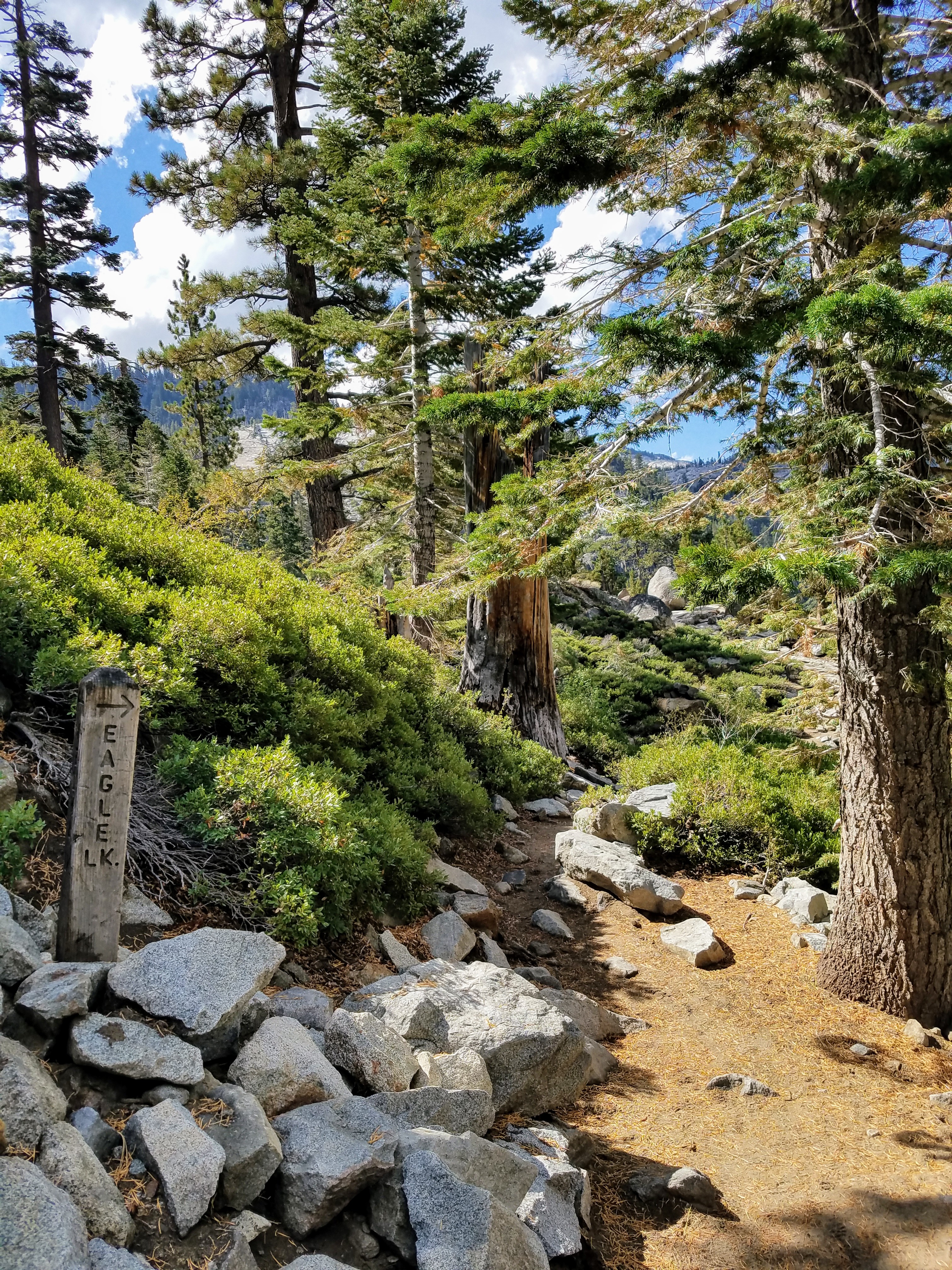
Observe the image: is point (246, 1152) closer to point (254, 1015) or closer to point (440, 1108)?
point (254, 1015)

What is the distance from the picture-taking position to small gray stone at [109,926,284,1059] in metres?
2.68

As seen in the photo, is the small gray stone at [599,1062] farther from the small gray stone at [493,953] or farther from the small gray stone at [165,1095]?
the small gray stone at [165,1095]

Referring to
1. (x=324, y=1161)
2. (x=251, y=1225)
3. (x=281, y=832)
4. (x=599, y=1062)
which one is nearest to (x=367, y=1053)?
(x=324, y=1161)

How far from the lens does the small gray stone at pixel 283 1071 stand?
2.69m

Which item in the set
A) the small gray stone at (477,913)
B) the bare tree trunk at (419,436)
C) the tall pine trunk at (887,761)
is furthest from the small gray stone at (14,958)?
the bare tree trunk at (419,436)

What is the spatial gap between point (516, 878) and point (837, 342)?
193 inches

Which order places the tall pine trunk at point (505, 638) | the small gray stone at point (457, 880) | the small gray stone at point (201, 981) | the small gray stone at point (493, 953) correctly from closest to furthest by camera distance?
1. the small gray stone at point (201, 981)
2. the small gray stone at point (493, 953)
3. the small gray stone at point (457, 880)
4. the tall pine trunk at point (505, 638)

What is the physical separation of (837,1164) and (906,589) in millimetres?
3035

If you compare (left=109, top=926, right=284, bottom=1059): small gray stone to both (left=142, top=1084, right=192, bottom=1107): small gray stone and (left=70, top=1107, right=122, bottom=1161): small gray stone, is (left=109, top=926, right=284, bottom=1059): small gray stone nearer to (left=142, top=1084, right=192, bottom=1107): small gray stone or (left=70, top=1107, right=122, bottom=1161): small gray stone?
(left=142, top=1084, right=192, bottom=1107): small gray stone

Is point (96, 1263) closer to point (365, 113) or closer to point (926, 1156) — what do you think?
point (926, 1156)

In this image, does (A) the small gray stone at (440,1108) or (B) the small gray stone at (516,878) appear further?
(B) the small gray stone at (516,878)

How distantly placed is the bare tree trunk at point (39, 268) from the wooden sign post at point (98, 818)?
1835 cm

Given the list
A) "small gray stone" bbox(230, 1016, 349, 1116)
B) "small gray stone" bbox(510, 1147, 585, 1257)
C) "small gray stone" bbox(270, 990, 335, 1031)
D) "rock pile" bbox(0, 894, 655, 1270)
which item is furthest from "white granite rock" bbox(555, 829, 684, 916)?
"small gray stone" bbox(230, 1016, 349, 1116)

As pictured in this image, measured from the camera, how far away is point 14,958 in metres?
2.53
